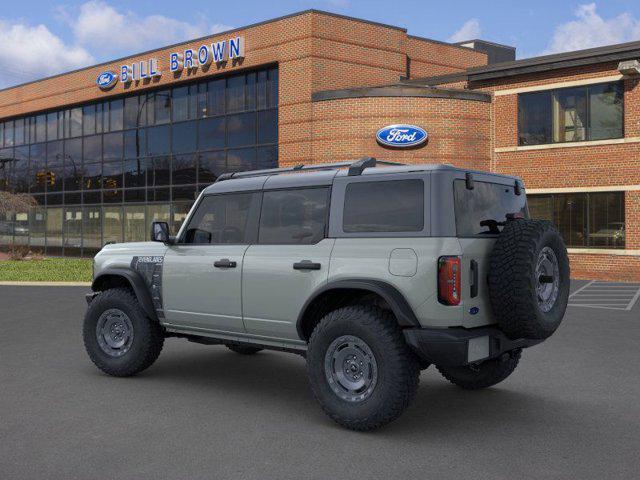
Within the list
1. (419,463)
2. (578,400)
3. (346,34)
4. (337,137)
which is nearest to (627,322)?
(578,400)

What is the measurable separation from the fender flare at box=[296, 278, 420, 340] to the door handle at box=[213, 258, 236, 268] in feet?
3.61

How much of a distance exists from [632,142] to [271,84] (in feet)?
41.7

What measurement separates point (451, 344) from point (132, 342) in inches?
147

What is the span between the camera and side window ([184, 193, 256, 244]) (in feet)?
22.3

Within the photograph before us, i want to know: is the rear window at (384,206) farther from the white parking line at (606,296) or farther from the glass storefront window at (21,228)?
the glass storefront window at (21,228)

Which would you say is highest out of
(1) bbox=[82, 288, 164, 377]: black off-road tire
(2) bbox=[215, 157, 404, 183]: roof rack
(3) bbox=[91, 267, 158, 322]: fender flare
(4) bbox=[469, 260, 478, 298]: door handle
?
(2) bbox=[215, 157, 404, 183]: roof rack

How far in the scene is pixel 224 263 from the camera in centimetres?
665

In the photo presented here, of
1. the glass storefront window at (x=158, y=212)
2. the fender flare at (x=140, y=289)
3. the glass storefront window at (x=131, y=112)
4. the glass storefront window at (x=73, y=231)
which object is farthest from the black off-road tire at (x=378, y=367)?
the glass storefront window at (x=73, y=231)

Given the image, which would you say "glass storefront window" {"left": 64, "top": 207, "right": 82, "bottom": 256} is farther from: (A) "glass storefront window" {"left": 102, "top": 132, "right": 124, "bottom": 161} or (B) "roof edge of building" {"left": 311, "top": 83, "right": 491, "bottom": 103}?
(B) "roof edge of building" {"left": 311, "top": 83, "right": 491, "bottom": 103}

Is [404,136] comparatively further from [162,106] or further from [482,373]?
[482,373]

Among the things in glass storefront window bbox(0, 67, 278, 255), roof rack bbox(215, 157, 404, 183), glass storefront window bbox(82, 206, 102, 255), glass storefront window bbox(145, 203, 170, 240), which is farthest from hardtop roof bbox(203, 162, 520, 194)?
glass storefront window bbox(82, 206, 102, 255)

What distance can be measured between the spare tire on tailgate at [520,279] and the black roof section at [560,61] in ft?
58.1

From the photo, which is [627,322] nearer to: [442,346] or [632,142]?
[442,346]

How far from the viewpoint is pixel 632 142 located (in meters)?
21.2
